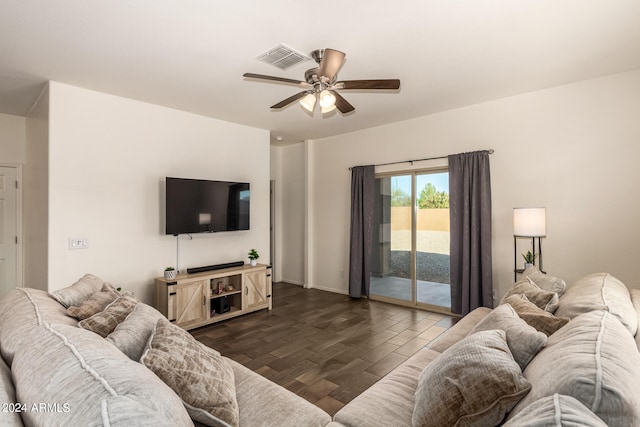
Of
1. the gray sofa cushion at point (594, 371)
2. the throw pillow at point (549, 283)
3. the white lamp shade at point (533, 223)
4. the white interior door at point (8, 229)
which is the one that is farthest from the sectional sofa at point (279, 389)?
the white interior door at point (8, 229)

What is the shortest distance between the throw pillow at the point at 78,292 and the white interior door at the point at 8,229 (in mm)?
3076

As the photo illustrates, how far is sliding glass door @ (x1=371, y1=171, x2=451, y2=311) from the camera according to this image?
466 cm

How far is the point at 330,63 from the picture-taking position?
2.36m

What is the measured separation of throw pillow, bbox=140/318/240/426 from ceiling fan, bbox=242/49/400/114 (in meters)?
1.97

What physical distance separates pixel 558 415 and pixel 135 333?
169cm

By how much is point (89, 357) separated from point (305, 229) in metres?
5.18

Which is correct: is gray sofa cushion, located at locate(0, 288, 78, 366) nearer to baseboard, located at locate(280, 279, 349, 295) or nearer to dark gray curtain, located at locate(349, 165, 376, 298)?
dark gray curtain, located at locate(349, 165, 376, 298)

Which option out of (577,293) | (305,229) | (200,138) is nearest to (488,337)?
(577,293)

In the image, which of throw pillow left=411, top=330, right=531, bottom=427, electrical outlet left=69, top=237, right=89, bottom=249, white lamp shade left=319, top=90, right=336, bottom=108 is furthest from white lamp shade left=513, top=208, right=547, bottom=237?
electrical outlet left=69, top=237, right=89, bottom=249

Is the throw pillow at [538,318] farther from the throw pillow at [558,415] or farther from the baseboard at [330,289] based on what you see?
the baseboard at [330,289]

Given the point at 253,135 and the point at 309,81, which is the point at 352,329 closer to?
the point at 309,81

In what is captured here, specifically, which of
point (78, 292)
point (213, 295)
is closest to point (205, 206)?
point (213, 295)

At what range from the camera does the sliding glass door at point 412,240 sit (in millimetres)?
4657

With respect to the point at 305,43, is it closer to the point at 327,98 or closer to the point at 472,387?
the point at 327,98
